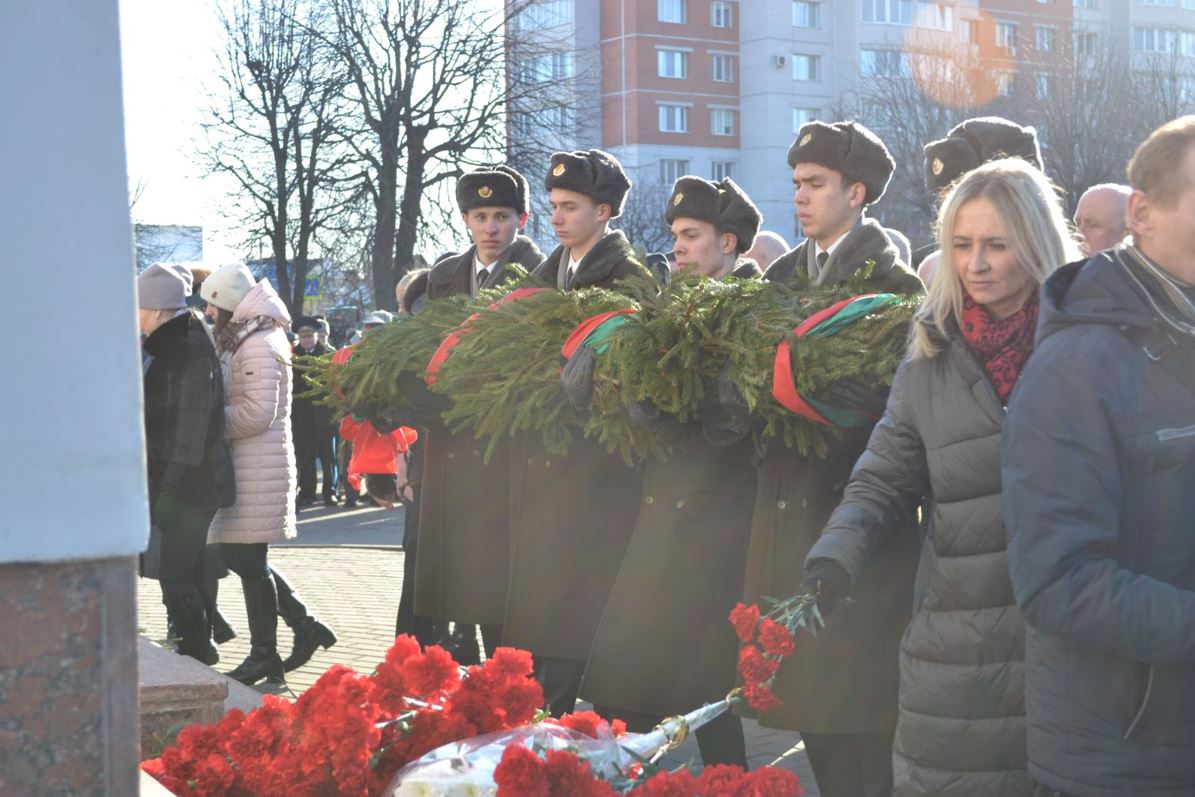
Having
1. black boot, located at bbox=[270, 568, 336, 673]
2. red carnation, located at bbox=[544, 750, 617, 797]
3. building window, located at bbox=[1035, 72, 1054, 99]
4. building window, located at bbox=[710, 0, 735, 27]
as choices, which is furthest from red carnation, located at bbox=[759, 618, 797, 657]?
building window, located at bbox=[710, 0, 735, 27]

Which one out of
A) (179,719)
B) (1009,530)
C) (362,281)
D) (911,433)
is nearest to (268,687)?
(179,719)

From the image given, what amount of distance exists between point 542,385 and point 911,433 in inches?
78.8

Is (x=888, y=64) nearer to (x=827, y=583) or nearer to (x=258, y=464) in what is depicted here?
(x=258, y=464)

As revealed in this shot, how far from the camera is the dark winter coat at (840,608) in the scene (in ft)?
14.9

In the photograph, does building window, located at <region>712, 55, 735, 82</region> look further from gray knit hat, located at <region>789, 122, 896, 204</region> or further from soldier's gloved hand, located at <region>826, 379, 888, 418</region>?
soldier's gloved hand, located at <region>826, 379, 888, 418</region>

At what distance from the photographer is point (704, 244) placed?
5.98 metres

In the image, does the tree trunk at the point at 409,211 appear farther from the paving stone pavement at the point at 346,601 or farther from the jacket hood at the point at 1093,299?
the jacket hood at the point at 1093,299

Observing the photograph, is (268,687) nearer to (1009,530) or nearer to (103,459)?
(1009,530)

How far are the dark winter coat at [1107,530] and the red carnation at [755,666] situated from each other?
47 cm

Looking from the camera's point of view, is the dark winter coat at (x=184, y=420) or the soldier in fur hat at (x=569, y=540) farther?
the dark winter coat at (x=184, y=420)

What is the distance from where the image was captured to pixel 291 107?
32.0 metres

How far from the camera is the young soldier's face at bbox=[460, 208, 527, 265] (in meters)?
7.38

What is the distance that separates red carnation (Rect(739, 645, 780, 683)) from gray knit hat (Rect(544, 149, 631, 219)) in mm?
3412

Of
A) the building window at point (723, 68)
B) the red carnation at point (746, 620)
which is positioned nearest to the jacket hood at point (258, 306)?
the red carnation at point (746, 620)
